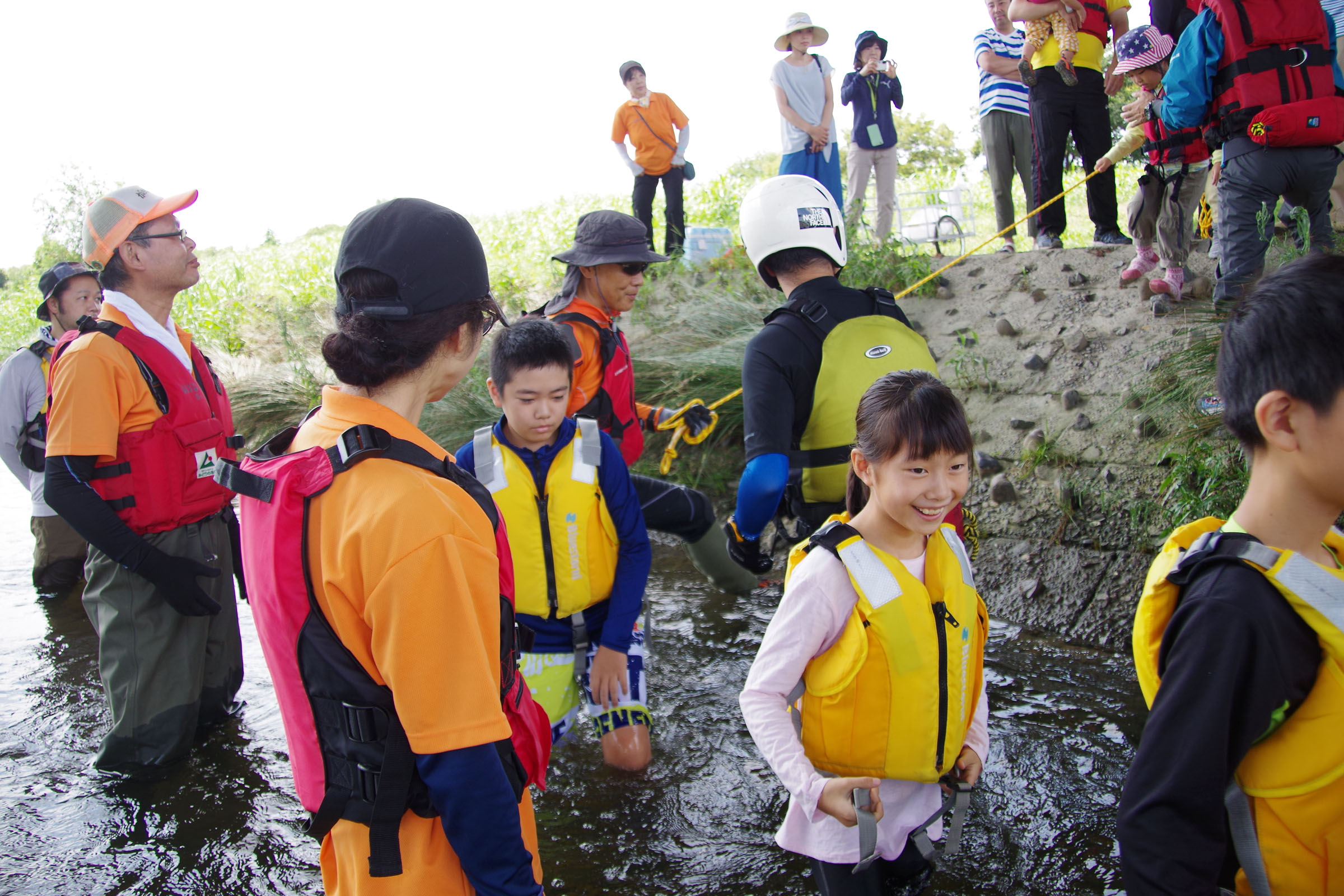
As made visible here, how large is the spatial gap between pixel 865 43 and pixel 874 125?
793 millimetres

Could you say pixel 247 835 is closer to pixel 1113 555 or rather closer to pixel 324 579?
pixel 324 579

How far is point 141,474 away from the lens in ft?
11.6

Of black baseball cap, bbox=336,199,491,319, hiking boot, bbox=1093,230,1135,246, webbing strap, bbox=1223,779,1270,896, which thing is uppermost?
hiking boot, bbox=1093,230,1135,246

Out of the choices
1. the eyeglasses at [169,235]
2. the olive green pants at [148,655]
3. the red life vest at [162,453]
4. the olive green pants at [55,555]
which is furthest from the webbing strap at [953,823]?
the olive green pants at [55,555]

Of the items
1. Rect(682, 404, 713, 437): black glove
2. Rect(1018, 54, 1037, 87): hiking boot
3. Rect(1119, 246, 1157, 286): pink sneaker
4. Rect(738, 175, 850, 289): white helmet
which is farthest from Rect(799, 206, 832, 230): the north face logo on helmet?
Rect(1018, 54, 1037, 87): hiking boot

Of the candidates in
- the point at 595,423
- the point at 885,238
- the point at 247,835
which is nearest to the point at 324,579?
the point at 595,423

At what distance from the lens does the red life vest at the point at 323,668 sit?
4.58ft

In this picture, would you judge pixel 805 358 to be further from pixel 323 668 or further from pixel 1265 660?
pixel 323 668

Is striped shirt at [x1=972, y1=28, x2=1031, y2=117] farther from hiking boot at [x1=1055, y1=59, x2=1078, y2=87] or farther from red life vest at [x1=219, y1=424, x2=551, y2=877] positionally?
red life vest at [x1=219, y1=424, x2=551, y2=877]

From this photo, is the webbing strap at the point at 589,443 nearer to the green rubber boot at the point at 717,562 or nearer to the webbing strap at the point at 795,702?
the webbing strap at the point at 795,702

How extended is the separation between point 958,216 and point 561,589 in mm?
8485

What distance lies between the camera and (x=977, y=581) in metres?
4.85

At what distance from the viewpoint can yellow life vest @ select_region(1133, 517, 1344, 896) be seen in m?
1.25

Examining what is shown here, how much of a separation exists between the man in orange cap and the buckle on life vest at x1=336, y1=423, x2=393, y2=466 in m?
2.44
